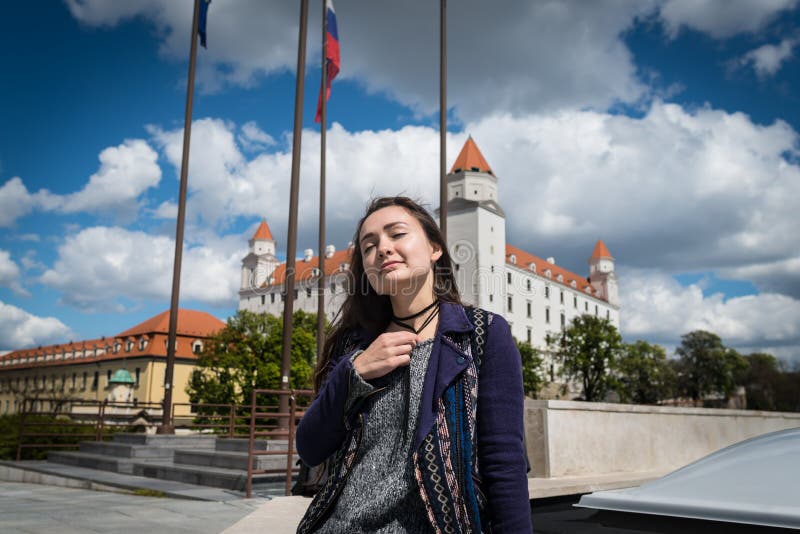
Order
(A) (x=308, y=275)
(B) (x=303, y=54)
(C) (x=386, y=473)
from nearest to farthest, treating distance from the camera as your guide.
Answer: (C) (x=386, y=473)
(B) (x=303, y=54)
(A) (x=308, y=275)

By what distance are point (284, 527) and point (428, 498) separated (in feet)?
6.88

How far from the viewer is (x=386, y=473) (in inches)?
65.8

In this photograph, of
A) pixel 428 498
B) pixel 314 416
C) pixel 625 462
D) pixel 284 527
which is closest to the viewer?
pixel 428 498

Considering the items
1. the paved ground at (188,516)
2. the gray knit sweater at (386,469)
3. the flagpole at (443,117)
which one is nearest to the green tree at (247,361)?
the flagpole at (443,117)

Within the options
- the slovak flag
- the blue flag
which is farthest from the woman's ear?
the blue flag

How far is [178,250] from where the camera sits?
18.0 m

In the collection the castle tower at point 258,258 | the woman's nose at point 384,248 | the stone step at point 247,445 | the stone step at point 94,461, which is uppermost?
the castle tower at point 258,258

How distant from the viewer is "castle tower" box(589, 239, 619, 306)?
395 ft

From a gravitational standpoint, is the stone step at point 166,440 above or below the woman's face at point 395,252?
below

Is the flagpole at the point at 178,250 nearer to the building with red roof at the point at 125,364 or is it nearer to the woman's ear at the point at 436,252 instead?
the woman's ear at the point at 436,252

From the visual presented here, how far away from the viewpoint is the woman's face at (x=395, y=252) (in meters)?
1.93

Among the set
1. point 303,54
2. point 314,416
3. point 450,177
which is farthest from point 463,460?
point 450,177

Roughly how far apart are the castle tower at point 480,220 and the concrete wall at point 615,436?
67.9 m

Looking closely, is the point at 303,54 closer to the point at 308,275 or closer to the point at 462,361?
the point at 462,361
